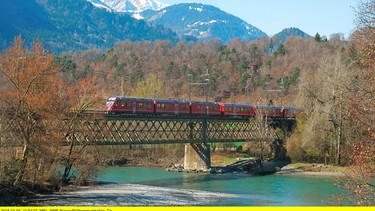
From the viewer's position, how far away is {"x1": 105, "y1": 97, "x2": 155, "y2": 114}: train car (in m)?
54.9

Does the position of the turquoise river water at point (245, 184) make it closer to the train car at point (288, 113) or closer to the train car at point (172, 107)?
the train car at point (172, 107)

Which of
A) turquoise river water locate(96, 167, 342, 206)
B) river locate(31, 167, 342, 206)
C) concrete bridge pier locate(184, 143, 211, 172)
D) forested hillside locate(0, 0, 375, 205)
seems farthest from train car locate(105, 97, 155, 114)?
concrete bridge pier locate(184, 143, 211, 172)

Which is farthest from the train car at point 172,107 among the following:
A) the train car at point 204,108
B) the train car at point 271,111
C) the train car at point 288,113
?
the train car at point 288,113

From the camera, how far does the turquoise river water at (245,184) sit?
126ft

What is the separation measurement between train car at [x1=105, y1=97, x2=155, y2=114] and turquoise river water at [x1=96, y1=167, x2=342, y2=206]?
6583 mm

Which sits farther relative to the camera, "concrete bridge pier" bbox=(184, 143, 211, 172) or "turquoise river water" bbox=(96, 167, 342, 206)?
"concrete bridge pier" bbox=(184, 143, 211, 172)

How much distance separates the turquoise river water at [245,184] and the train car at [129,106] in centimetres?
658

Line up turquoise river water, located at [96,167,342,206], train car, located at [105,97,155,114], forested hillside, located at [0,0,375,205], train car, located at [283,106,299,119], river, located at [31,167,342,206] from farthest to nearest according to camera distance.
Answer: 1. train car, located at [283,106,299,119]
2. train car, located at [105,97,155,114]
3. turquoise river water, located at [96,167,342,206]
4. river, located at [31,167,342,206]
5. forested hillside, located at [0,0,375,205]

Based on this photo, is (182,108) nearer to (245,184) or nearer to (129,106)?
(129,106)

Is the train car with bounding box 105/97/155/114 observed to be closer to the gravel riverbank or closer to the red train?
the red train

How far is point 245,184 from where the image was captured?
5131 centimetres

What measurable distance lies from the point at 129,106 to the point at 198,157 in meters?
13.3

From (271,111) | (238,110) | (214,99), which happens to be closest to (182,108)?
(238,110)

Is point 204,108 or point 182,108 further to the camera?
point 204,108
